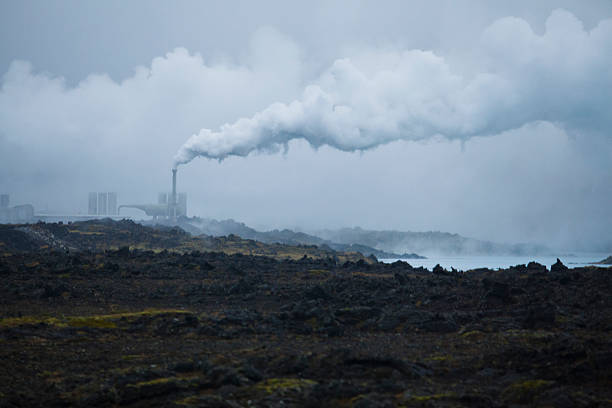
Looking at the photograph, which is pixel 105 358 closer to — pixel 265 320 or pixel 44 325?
pixel 44 325

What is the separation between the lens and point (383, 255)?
16150 cm

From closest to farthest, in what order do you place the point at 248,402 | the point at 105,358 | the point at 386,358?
1. the point at 248,402
2. the point at 386,358
3. the point at 105,358

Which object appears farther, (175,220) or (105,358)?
(175,220)

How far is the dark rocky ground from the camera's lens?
51.7 feet

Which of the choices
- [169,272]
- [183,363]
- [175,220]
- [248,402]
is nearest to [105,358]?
[183,363]

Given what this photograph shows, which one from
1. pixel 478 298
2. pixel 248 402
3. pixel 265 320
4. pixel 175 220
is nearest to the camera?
pixel 248 402

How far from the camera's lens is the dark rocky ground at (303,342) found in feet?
51.7

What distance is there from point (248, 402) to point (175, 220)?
491 feet

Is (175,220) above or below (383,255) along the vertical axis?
above

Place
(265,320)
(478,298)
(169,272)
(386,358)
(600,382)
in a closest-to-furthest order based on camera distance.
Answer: (600,382), (386,358), (265,320), (478,298), (169,272)

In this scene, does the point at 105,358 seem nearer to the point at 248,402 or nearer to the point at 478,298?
the point at 248,402

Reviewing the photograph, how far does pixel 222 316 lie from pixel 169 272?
2572 centimetres

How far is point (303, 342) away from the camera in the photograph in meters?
25.3

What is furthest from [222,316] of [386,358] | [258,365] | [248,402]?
[248,402]
